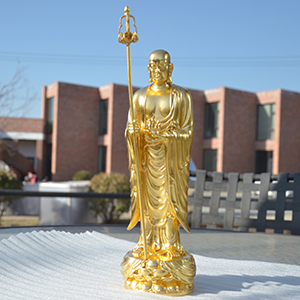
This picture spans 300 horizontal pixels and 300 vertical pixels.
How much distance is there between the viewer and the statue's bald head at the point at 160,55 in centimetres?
273

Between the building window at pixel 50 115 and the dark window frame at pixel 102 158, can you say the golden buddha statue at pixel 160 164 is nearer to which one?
the dark window frame at pixel 102 158

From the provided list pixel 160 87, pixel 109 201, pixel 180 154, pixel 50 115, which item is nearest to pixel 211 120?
pixel 50 115

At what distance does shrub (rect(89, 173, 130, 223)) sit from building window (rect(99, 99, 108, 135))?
12.1 metres

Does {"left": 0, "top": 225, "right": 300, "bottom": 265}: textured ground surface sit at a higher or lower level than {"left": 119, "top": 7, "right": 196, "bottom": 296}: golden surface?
lower

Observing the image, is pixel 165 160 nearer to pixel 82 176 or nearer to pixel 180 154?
pixel 180 154

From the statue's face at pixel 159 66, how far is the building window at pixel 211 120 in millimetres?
20998

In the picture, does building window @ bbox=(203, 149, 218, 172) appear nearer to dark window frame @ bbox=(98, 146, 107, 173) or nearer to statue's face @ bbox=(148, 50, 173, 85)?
dark window frame @ bbox=(98, 146, 107, 173)

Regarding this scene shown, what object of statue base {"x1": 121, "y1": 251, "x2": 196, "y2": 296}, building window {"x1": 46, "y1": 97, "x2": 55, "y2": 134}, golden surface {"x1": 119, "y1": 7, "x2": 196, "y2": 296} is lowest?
statue base {"x1": 121, "y1": 251, "x2": 196, "y2": 296}

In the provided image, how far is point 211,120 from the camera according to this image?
78.1 feet

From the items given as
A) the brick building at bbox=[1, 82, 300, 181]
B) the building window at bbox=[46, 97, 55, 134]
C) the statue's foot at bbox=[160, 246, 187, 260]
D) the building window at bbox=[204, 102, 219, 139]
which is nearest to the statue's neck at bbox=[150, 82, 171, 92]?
the statue's foot at bbox=[160, 246, 187, 260]

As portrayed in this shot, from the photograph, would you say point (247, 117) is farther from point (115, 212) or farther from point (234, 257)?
point (234, 257)

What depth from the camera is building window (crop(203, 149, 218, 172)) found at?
2367 cm

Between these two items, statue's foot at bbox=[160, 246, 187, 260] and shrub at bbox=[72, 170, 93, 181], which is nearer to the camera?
statue's foot at bbox=[160, 246, 187, 260]

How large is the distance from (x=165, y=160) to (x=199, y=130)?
21412mm
